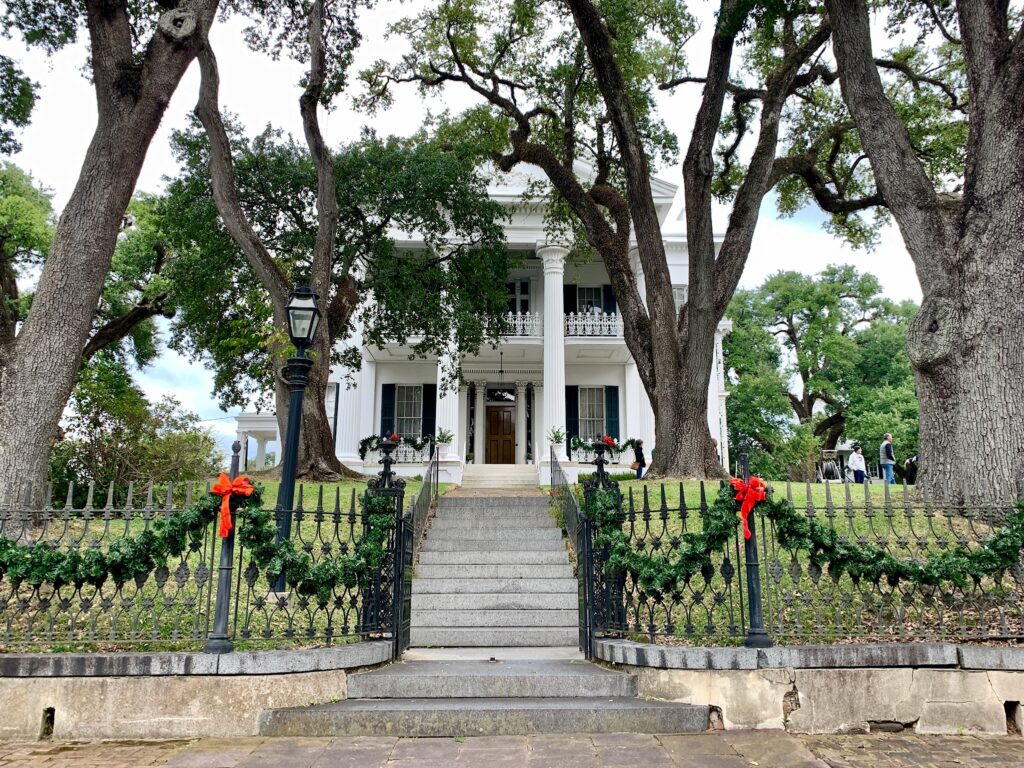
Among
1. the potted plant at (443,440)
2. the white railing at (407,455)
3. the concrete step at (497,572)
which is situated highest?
the potted plant at (443,440)

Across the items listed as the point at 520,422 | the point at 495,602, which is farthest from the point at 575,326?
the point at 495,602

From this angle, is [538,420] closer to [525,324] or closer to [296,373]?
[525,324]

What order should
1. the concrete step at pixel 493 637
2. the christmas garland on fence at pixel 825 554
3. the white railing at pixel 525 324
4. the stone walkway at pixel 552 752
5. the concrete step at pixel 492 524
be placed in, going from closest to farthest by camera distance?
the stone walkway at pixel 552 752 → the christmas garland on fence at pixel 825 554 → the concrete step at pixel 493 637 → the concrete step at pixel 492 524 → the white railing at pixel 525 324

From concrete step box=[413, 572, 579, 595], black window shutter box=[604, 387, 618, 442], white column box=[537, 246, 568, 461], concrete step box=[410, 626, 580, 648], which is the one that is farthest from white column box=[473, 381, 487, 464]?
concrete step box=[410, 626, 580, 648]

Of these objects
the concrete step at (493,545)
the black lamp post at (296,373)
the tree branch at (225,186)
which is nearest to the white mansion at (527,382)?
the tree branch at (225,186)

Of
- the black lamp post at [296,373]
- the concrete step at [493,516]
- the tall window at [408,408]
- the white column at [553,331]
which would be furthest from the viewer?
the tall window at [408,408]

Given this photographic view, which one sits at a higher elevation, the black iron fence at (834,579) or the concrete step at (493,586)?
the black iron fence at (834,579)

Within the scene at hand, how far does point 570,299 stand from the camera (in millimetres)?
22156

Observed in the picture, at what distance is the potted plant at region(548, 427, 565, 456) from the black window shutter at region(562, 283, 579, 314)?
18.7 ft

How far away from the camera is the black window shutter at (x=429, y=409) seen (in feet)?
69.1

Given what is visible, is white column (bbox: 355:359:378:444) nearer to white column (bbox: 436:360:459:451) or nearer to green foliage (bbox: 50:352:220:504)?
white column (bbox: 436:360:459:451)

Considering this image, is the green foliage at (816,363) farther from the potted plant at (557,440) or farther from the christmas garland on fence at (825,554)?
the christmas garland on fence at (825,554)

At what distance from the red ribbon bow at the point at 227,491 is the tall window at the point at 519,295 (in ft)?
57.7

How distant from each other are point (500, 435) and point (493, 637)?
50.2 feet
